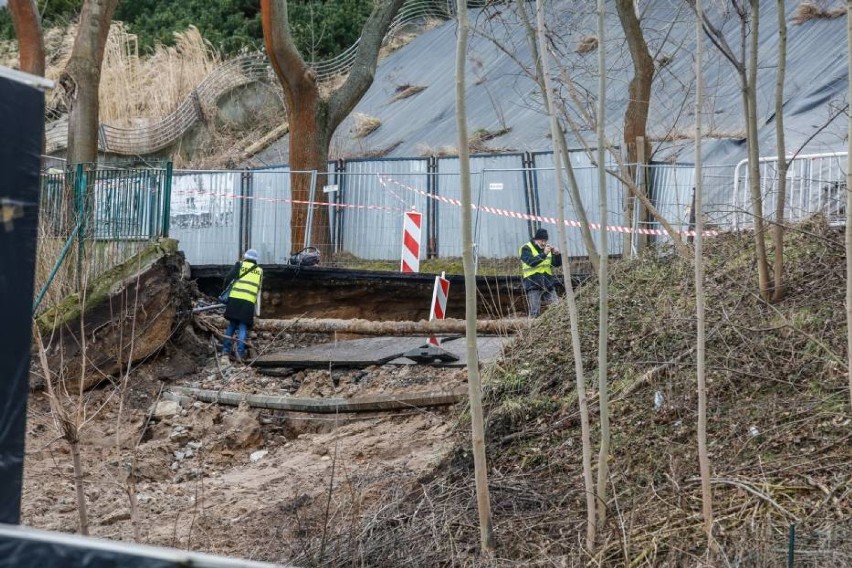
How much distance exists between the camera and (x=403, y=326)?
10.7 meters

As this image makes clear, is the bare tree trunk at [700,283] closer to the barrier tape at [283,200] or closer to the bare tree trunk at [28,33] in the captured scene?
the bare tree trunk at [28,33]

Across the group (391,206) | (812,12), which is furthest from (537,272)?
(812,12)

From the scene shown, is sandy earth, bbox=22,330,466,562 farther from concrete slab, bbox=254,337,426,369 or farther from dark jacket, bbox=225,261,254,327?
dark jacket, bbox=225,261,254,327

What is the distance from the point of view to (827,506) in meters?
5.43

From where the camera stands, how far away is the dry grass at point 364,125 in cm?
2655

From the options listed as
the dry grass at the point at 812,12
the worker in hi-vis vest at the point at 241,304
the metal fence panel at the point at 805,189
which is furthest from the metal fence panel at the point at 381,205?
the metal fence panel at the point at 805,189

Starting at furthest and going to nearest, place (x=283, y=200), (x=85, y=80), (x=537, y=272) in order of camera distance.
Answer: (x=283, y=200) → (x=85, y=80) → (x=537, y=272)

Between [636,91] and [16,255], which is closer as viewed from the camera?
[16,255]

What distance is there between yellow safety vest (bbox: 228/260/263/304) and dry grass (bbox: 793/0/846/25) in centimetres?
1206

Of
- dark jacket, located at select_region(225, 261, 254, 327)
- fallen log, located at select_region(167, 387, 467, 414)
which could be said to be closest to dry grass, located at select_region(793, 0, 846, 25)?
dark jacket, located at select_region(225, 261, 254, 327)

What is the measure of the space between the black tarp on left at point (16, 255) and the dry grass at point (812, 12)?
18521 millimetres

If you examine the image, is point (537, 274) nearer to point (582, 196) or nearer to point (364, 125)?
point (582, 196)

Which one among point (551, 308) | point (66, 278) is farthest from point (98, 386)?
point (551, 308)

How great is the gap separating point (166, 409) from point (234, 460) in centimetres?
154
